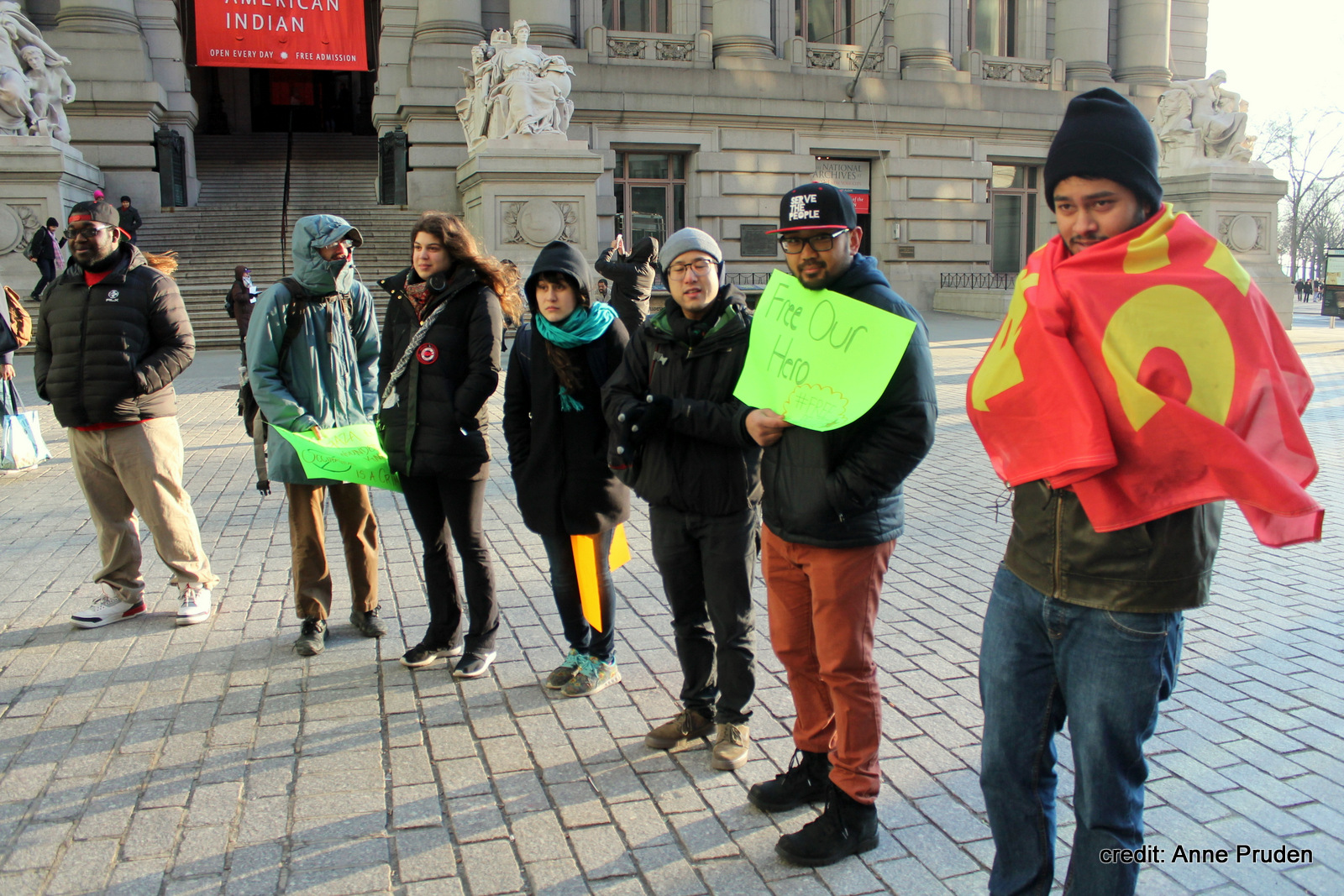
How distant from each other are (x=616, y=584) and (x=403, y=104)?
21.2 m

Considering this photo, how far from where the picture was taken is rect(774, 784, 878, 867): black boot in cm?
311

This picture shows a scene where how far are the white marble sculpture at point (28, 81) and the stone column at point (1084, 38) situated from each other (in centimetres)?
2659

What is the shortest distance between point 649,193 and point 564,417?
941 inches

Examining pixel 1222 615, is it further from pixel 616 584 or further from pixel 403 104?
pixel 403 104

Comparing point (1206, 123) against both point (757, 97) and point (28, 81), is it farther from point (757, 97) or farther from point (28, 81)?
point (28, 81)

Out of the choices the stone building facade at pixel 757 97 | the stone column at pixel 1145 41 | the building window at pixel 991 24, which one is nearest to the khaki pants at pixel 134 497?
the stone building facade at pixel 757 97

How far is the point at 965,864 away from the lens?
3.12 m

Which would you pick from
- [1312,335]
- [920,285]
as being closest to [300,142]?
[920,285]

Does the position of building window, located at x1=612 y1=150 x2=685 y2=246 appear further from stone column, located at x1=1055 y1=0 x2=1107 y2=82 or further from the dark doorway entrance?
stone column, located at x1=1055 y1=0 x2=1107 y2=82

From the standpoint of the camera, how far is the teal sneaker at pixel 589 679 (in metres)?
4.43

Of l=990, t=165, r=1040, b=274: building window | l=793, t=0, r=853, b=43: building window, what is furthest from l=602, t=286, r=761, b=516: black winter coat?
l=990, t=165, r=1040, b=274: building window

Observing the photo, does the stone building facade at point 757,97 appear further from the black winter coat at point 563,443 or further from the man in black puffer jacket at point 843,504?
the man in black puffer jacket at point 843,504

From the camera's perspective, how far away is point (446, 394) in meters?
4.53

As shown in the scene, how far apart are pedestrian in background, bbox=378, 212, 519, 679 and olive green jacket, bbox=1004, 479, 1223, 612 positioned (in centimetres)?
275
